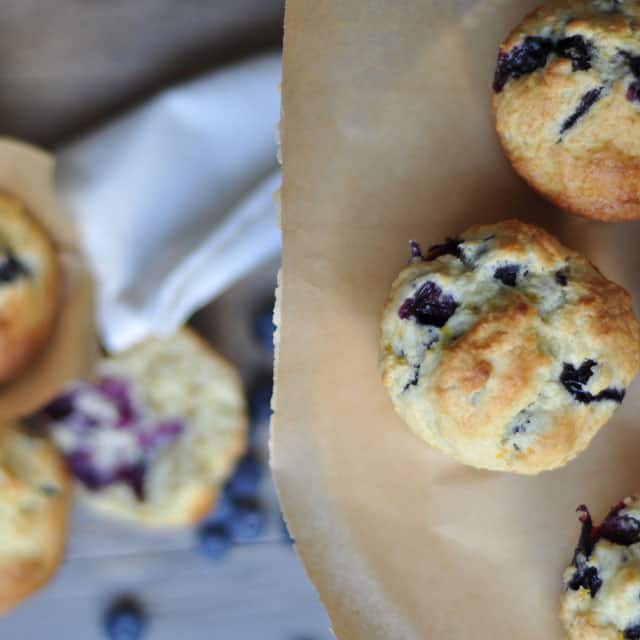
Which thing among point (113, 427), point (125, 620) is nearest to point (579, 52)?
point (113, 427)

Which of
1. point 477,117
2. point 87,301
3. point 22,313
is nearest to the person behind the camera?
point 477,117

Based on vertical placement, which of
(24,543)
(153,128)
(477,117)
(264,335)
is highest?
(477,117)

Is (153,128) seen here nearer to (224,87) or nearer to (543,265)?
(224,87)

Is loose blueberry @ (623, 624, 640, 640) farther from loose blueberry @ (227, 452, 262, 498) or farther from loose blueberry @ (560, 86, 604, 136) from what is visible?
loose blueberry @ (227, 452, 262, 498)

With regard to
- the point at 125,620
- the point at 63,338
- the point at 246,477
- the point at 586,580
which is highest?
the point at 586,580

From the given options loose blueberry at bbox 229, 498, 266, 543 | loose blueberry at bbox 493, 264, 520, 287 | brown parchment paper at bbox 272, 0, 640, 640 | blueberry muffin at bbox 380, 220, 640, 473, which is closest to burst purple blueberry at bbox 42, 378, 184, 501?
loose blueberry at bbox 229, 498, 266, 543

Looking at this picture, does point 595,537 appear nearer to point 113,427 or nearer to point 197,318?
point 197,318

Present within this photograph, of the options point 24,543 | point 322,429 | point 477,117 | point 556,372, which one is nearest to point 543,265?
point 556,372
